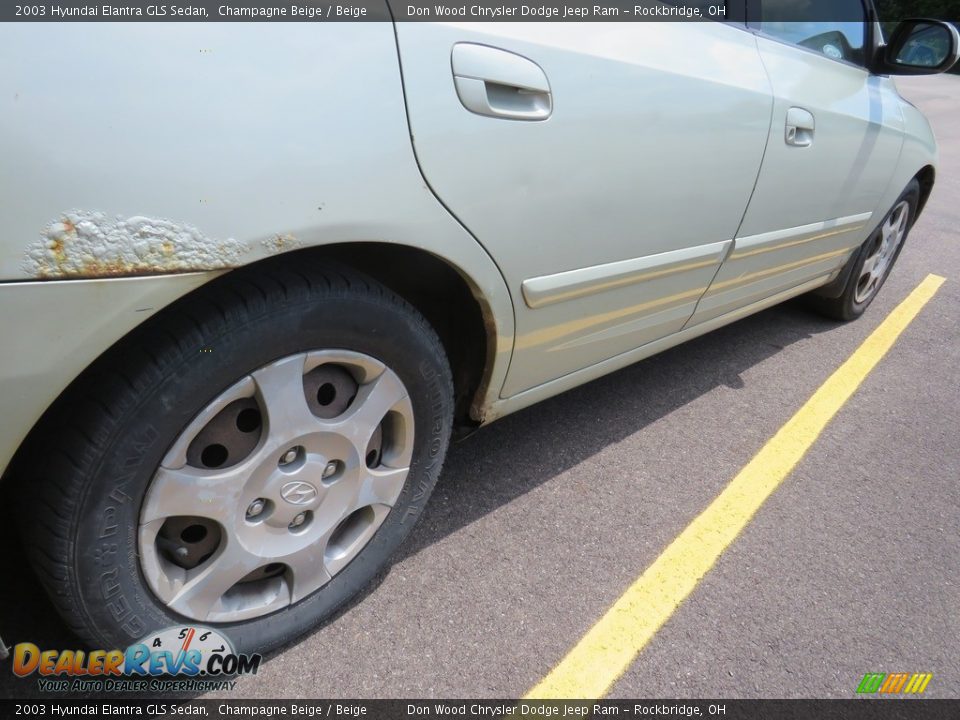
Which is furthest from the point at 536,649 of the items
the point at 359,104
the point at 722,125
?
the point at 722,125

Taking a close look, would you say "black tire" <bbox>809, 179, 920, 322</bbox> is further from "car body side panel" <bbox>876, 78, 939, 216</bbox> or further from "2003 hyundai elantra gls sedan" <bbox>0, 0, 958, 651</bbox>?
"2003 hyundai elantra gls sedan" <bbox>0, 0, 958, 651</bbox>

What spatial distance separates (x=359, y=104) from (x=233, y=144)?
243 millimetres

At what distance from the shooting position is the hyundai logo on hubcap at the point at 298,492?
141 cm

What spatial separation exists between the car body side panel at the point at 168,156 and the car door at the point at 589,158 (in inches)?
6.0

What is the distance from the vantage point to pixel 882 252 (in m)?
3.73

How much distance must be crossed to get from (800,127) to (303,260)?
1.78m

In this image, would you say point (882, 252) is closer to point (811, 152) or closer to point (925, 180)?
point (925, 180)

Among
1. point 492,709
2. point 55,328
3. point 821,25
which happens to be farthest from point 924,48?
point 55,328

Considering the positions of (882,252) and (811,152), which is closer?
(811,152)

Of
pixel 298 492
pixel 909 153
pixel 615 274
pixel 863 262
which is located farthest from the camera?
pixel 863 262

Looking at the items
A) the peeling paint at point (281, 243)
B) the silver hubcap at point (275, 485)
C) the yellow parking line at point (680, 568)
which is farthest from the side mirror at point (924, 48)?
the peeling paint at point (281, 243)

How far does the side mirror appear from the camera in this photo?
112 inches

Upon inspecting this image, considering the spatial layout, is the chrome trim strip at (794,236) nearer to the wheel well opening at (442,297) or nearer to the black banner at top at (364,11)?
the black banner at top at (364,11)

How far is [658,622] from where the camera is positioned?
180cm
